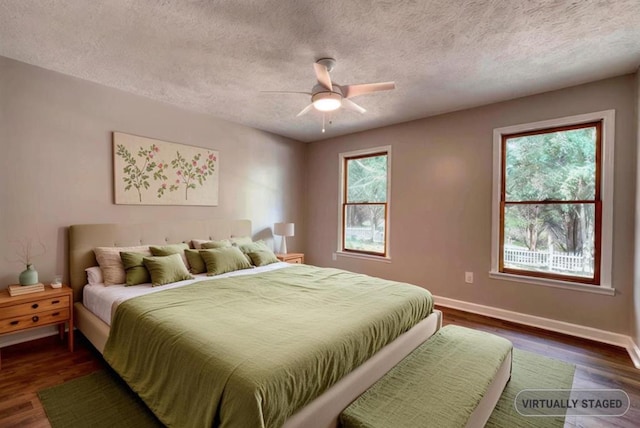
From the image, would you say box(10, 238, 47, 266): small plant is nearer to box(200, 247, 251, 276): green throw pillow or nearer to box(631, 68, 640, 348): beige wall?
box(200, 247, 251, 276): green throw pillow

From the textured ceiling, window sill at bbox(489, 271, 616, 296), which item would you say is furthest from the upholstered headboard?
window sill at bbox(489, 271, 616, 296)

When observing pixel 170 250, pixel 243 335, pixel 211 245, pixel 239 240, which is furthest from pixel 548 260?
pixel 170 250

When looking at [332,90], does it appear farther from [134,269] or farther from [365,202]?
[365,202]

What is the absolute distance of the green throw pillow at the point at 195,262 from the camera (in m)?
3.24

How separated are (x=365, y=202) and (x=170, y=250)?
2.93 m

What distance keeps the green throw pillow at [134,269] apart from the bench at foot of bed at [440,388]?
7.36 ft

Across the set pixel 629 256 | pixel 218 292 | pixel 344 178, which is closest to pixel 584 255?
pixel 629 256

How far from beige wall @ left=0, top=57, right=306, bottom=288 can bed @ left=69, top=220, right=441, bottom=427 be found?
0.17 meters

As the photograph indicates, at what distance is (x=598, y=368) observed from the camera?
244 centimetres

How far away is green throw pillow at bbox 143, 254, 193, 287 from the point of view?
276 centimetres

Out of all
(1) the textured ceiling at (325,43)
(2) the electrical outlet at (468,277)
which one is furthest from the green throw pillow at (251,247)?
(2) the electrical outlet at (468,277)

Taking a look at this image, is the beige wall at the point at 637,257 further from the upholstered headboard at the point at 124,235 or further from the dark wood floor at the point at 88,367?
the upholstered headboard at the point at 124,235

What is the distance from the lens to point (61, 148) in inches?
114

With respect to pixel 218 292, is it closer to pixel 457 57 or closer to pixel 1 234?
pixel 1 234
